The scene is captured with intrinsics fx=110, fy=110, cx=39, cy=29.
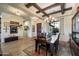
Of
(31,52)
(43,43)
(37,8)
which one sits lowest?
(31,52)

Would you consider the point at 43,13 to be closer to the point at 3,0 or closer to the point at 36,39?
the point at 36,39

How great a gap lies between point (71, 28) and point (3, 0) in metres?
1.54

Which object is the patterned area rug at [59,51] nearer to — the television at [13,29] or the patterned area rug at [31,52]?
the patterned area rug at [31,52]

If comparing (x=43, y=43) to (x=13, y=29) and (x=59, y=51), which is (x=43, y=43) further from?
(x=13, y=29)

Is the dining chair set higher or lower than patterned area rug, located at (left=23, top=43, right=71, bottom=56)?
higher

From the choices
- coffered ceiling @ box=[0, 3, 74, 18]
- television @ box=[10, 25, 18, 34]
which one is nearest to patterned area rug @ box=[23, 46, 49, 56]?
television @ box=[10, 25, 18, 34]

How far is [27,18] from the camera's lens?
2428mm

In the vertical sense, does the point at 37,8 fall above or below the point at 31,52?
above

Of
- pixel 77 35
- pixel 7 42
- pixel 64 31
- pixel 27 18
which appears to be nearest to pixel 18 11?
pixel 27 18

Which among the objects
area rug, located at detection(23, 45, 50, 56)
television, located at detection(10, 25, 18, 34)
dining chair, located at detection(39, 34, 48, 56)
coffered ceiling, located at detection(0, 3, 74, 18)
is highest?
coffered ceiling, located at detection(0, 3, 74, 18)

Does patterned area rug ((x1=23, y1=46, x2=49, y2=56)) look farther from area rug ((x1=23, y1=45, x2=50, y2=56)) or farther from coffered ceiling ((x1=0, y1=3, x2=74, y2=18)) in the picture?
coffered ceiling ((x1=0, y1=3, x2=74, y2=18))

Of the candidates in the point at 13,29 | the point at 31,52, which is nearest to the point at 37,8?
the point at 13,29

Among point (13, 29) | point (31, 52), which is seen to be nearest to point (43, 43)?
point (31, 52)

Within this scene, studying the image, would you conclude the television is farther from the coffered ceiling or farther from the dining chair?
the dining chair
